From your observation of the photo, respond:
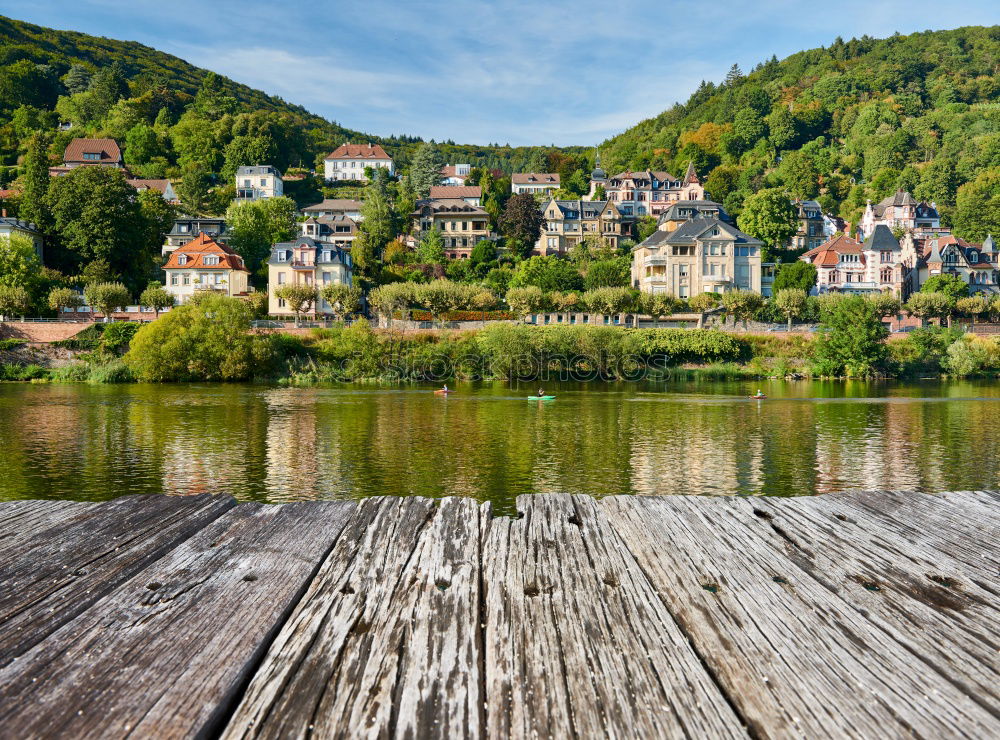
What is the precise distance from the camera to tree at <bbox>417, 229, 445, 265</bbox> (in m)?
107

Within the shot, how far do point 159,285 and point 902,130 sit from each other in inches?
6765

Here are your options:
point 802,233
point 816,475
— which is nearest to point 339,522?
point 816,475

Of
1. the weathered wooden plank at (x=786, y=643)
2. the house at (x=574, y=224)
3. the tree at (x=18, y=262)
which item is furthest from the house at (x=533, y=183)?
the weathered wooden plank at (x=786, y=643)

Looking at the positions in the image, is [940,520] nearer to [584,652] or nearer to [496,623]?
[584,652]

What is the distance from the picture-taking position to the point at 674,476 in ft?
75.3

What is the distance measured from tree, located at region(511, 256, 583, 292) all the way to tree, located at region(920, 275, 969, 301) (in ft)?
151

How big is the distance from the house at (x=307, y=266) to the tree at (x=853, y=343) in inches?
2181

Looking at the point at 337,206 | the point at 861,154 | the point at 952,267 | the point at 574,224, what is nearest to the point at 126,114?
the point at 337,206

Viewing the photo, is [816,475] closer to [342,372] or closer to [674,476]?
[674,476]

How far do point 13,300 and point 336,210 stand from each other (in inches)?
2458

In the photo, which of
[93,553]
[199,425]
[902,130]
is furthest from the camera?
[902,130]

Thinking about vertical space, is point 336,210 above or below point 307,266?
above

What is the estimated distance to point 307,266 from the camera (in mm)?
86812

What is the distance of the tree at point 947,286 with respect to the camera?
9100cm
